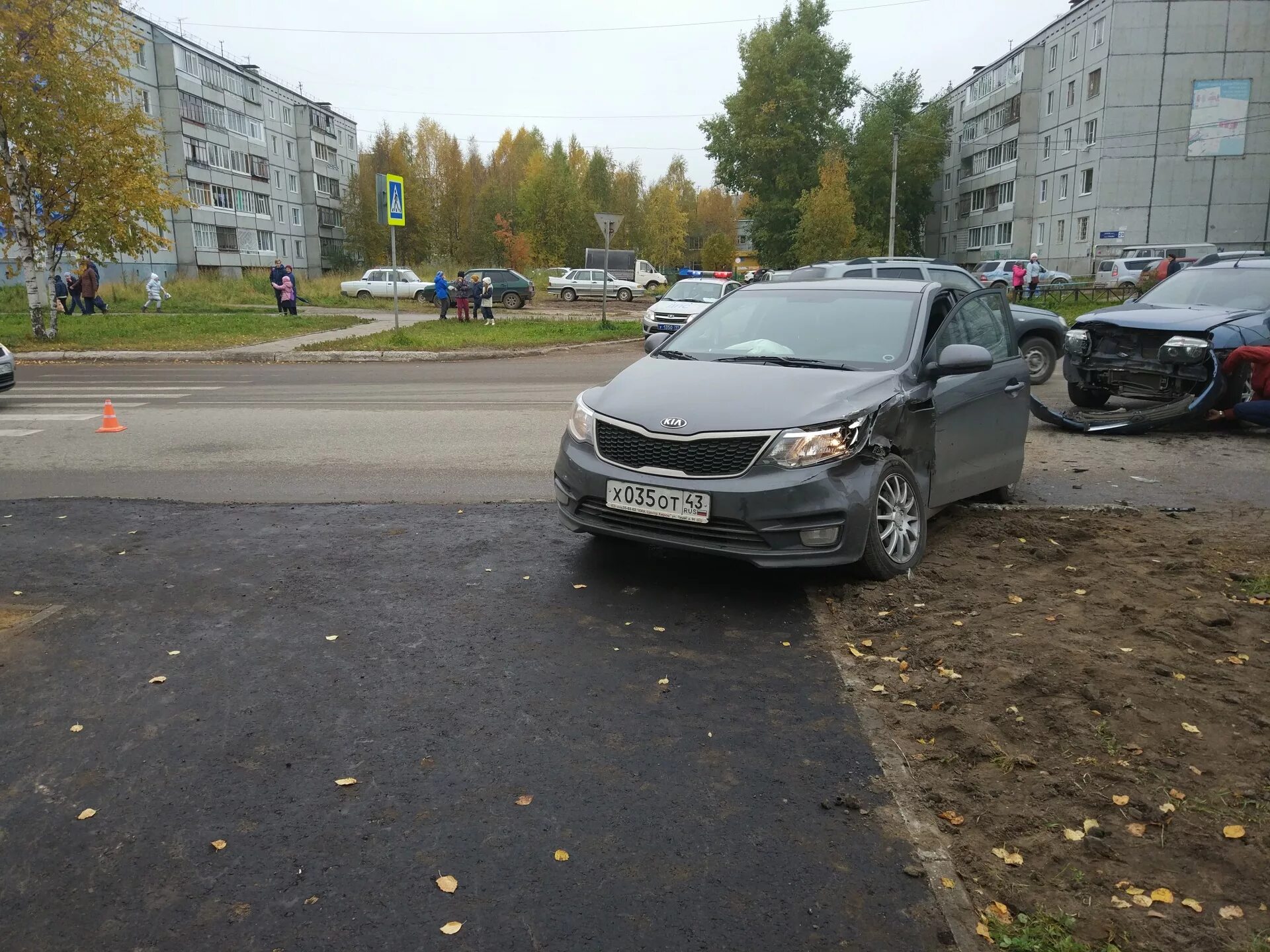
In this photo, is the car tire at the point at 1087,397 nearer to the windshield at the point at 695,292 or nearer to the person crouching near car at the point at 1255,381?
the person crouching near car at the point at 1255,381

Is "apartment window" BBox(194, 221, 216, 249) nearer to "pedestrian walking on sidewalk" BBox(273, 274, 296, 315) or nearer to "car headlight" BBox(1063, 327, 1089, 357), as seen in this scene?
"pedestrian walking on sidewalk" BBox(273, 274, 296, 315)

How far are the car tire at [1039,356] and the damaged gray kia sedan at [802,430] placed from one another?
882 cm

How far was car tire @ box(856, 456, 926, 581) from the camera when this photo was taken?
5137 millimetres

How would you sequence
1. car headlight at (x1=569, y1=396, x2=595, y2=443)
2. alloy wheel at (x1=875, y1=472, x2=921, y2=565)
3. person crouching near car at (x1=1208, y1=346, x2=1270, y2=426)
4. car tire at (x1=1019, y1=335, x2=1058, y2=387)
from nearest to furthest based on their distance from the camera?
alloy wheel at (x1=875, y1=472, x2=921, y2=565)
car headlight at (x1=569, y1=396, x2=595, y2=443)
person crouching near car at (x1=1208, y1=346, x2=1270, y2=426)
car tire at (x1=1019, y1=335, x2=1058, y2=387)

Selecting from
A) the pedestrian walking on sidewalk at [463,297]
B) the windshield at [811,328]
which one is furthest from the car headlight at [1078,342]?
the pedestrian walking on sidewalk at [463,297]

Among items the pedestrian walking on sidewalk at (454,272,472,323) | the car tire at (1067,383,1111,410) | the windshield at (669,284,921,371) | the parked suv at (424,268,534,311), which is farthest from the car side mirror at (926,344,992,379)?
Answer: the parked suv at (424,268,534,311)

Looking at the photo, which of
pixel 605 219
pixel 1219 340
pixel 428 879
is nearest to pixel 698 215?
pixel 605 219

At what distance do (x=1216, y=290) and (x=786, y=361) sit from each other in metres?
8.20

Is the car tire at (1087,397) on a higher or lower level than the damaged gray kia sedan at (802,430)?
lower

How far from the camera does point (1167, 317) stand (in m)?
10.5

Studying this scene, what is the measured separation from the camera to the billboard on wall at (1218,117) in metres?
50.9

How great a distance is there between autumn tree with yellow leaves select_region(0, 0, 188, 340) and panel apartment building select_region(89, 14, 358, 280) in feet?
88.7

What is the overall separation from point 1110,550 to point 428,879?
15.4 ft

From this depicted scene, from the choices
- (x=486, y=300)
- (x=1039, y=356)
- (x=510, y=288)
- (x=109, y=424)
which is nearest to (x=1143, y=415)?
(x=1039, y=356)
